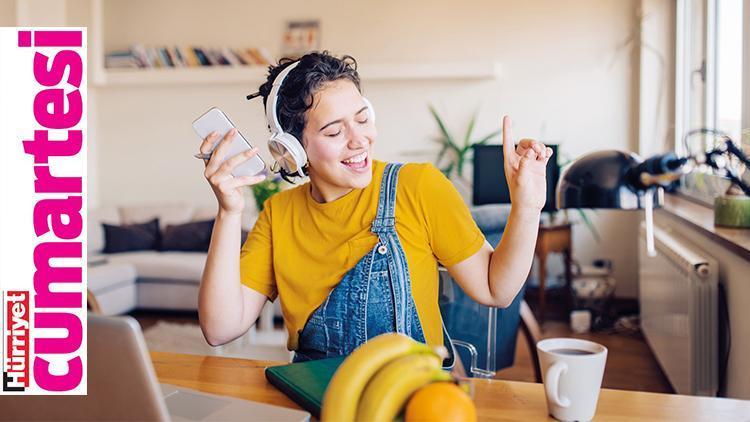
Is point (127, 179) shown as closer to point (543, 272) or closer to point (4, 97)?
point (543, 272)

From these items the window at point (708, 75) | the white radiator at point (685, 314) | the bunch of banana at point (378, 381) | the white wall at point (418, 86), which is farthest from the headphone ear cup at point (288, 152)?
the white wall at point (418, 86)

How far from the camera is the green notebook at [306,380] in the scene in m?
0.98

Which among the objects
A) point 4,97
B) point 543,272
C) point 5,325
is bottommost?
point 543,272

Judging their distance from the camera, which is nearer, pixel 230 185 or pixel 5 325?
pixel 5 325

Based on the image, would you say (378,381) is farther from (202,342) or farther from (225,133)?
(202,342)

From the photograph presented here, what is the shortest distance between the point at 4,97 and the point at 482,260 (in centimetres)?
106

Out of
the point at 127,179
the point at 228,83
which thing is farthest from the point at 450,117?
the point at 127,179

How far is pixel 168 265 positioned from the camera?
189 inches

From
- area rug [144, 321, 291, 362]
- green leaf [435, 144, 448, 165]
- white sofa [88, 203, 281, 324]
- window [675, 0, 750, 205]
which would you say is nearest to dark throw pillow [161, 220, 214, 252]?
white sofa [88, 203, 281, 324]

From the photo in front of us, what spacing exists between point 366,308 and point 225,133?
419 millimetres

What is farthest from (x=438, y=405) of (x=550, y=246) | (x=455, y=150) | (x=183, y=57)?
(x=183, y=57)

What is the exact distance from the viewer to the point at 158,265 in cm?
484

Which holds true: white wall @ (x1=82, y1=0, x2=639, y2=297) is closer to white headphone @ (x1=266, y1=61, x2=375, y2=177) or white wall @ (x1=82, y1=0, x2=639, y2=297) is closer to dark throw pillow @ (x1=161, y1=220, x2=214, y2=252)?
dark throw pillow @ (x1=161, y1=220, x2=214, y2=252)

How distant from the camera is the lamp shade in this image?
876mm
